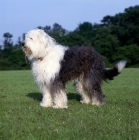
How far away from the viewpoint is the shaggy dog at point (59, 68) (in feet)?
31.2

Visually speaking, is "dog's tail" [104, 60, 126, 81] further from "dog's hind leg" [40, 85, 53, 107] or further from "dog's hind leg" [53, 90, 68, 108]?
"dog's hind leg" [40, 85, 53, 107]

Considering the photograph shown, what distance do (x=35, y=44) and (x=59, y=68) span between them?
799 mm

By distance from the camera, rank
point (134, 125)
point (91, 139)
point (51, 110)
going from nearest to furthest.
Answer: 1. point (91, 139)
2. point (134, 125)
3. point (51, 110)

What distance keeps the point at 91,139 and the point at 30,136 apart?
0.95 meters

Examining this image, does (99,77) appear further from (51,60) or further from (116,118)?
(116,118)

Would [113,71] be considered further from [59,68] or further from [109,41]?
[109,41]

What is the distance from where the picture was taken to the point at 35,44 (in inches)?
375

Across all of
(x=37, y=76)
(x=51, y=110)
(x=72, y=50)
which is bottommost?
(x=51, y=110)

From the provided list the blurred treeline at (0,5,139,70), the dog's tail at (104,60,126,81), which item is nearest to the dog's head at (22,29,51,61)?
the dog's tail at (104,60,126,81)

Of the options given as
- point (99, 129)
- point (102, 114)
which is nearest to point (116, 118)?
point (102, 114)

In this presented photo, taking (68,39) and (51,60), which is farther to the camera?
(68,39)

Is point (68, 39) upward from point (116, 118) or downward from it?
downward

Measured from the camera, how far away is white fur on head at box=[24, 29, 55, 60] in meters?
9.50

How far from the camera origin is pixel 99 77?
997 centimetres
